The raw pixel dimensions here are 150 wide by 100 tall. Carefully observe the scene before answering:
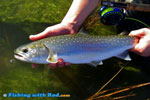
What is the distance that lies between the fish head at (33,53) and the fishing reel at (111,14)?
4.90 feet

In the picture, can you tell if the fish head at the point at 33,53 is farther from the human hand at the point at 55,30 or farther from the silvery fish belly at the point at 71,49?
the human hand at the point at 55,30

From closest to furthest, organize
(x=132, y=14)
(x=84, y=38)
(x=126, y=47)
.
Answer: (x=84, y=38) → (x=126, y=47) → (x=132, y=14)

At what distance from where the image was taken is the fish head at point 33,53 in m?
2.58

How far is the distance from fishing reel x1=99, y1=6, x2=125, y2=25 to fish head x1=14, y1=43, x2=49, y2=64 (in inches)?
58.8

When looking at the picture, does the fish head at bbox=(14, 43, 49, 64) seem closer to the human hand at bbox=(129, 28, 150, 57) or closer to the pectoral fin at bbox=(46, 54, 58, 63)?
the pectoral fin at bbox=(46, 54, 58, 63)

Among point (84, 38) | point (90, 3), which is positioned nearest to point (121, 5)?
point (90, 3)

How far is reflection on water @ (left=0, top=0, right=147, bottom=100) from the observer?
315cm

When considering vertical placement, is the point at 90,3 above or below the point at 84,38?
above

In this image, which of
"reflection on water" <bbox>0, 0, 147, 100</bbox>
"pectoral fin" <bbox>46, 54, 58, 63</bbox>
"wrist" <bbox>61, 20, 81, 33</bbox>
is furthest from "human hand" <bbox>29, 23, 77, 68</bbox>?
"reflection on water" <bbox>0, 0, 147, 100</bbox>

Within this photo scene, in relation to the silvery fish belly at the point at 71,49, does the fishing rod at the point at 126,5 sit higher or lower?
higher

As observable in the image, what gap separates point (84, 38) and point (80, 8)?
70cm

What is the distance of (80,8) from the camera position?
3023 millimetres

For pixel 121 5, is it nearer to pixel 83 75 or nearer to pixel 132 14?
pixel 132 14

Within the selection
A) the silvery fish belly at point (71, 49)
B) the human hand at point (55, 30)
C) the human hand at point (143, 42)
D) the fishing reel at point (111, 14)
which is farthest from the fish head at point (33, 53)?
the human hand at point (143, 42)
